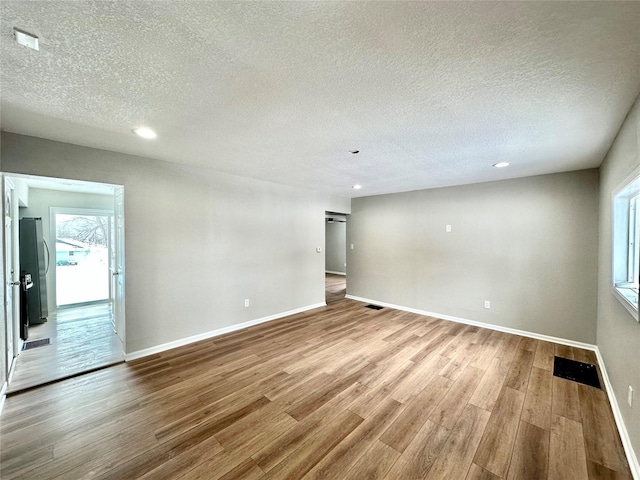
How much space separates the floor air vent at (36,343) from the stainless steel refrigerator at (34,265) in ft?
3.23

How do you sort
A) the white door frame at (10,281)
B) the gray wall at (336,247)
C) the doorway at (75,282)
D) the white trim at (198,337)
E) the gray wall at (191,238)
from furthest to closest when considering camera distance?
the gray wall at (336,247) → the white trim at (198,337) → the doorway at (75,282) → the gray wall at (191,238) → the white door frame at (10,281)

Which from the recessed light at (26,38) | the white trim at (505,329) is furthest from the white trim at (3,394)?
the white trim at (505,329)

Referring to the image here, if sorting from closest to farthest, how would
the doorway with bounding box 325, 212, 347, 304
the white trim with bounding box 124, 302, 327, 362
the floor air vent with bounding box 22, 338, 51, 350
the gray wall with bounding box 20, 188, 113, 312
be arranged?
1. the white trim with bounding box 124, 302, 327, 362
2. the floor air vent with bounding box 22, 338, 51, 350
3. the gray wall with bounding box 20, 188, 113, 312
4. the doorway with bounding box 325, 212, 347, 304

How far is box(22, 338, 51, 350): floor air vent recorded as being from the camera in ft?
11.0

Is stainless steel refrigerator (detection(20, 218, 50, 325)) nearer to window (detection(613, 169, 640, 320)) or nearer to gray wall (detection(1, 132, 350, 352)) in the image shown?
gray wall (detection(1, 132, 350, 352))

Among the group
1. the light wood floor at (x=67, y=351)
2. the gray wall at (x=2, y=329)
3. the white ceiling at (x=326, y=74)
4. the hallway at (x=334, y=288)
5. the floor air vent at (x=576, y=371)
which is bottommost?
the hallway at (x=334, y=288)

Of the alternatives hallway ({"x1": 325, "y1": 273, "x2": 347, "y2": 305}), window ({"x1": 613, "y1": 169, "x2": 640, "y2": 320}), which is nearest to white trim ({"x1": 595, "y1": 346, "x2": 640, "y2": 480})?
window ({"x1": 613, "y1": 169, "x2": 640, "y2": 320})

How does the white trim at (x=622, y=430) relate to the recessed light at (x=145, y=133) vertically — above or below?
below

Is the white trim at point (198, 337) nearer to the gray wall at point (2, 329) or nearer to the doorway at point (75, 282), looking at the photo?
the doorway at point (75, 282)

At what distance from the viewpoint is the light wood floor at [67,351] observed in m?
2.70

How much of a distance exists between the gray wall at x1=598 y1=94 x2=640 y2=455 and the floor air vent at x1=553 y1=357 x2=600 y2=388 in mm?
209

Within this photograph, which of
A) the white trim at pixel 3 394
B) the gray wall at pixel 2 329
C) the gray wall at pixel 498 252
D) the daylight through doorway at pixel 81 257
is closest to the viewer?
the white trim at pixel 3 394

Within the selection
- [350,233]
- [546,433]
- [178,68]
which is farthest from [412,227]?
[178,68]

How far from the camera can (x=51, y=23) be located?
3.65 feet
